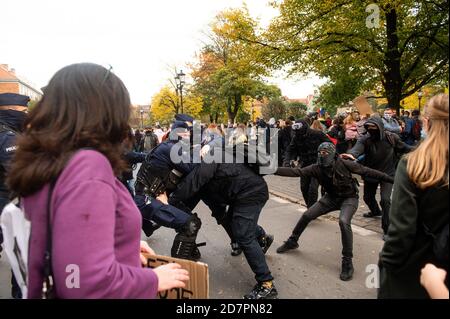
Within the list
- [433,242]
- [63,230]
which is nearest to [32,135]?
[63,230]

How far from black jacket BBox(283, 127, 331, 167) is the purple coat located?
591cm

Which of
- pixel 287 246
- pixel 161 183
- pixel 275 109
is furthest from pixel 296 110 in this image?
pixel 161 183

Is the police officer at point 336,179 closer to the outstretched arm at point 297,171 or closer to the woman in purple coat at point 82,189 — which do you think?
the outstretched arm at point 297,171

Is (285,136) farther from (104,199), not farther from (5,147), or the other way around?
(104,199)

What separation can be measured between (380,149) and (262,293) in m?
3.19

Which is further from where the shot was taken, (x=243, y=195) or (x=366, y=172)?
(x=366, y=172)

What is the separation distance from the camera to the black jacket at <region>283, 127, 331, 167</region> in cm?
677

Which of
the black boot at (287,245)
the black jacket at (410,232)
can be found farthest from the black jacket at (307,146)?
the black jacket at (410,232)

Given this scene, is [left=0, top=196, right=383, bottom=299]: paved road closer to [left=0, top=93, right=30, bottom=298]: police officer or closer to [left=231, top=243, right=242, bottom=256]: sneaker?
[left=231, top=243, right=242, bottom=256]: sneaker

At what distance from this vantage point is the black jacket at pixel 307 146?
6773mm

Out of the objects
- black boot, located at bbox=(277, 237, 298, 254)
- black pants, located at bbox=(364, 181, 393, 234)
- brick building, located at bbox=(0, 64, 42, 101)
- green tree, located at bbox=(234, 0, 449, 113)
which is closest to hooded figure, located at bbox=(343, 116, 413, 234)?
black pants, located at bbox=(364, 181, 393, 234)

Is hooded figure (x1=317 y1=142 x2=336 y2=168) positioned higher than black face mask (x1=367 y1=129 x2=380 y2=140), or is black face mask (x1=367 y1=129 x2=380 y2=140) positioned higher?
black face mask (x1=367 y1=129 x2=380 y2=140)

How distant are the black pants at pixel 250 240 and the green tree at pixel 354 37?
10.2 metres

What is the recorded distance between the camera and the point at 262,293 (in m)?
3.53
